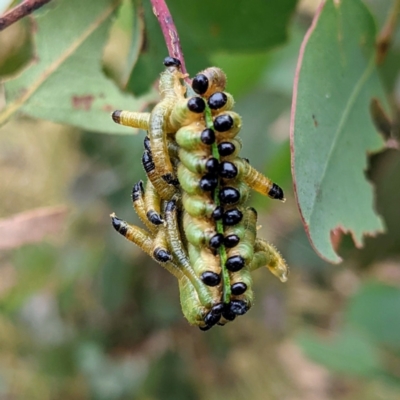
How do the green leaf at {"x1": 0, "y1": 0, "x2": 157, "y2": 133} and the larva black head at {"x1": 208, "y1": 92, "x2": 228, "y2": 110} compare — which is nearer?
the larva black head at {"x1": 208, "y1": 92, "x2": 228, "y2": 110}

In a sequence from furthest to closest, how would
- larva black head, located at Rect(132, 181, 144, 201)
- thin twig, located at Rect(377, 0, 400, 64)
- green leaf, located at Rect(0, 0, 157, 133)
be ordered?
thin twig, located at Rect(377, 0, 400, 64) < green leaf, located at Rect(0, 0, 157, 133) < larva black head, located at Rect(132, 181, 144, 201)

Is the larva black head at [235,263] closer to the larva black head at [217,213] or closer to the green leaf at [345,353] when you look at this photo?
the larva black head at [217,213]

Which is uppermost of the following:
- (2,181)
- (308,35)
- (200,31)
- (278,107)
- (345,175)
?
(308,35)

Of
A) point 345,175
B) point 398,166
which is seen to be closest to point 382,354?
point 398,166

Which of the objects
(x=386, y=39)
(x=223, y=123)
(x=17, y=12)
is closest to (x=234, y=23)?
(x=386, y=39)

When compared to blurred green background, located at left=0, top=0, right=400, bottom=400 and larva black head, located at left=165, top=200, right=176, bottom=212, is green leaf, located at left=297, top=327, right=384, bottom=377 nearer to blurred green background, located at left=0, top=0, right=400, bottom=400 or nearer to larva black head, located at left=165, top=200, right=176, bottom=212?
blurred green background, located at left=0, top=0, right=400, bottom=400

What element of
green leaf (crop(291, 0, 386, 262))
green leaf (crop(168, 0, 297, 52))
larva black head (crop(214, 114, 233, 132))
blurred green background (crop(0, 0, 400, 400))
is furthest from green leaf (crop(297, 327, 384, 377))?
larva black head (crop(214, 114, 233, 132))

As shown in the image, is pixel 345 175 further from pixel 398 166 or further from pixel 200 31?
pixel 398 166
